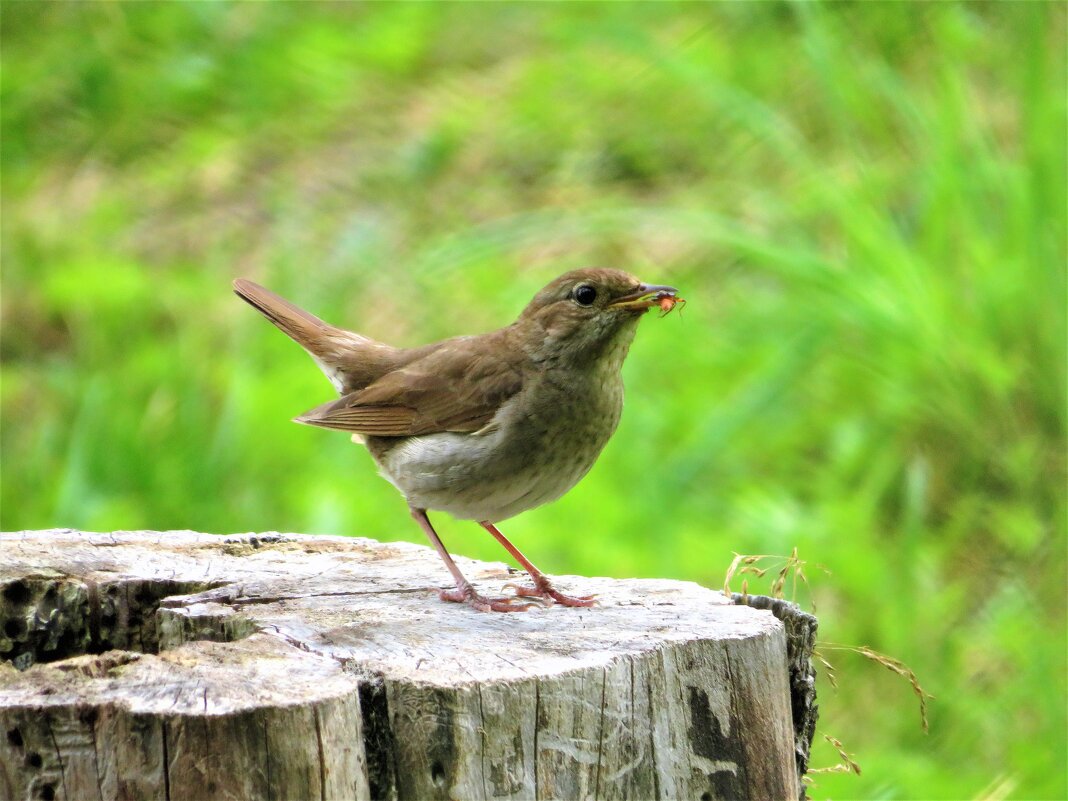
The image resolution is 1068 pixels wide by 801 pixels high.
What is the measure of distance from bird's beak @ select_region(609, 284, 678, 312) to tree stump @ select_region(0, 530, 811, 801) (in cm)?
81

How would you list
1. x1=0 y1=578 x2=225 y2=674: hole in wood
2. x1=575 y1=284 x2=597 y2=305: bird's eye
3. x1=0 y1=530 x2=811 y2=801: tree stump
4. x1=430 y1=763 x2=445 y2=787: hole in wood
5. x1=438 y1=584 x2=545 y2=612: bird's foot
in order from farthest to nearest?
x1=575 y1=284 x2=597 y2=305: bird's eye
x1=438 y1=584 x2=545 y2=612: bird's foot
x1=0 y1=578 x2=225 y2=674: hole in wood
x1=430 y1=763 x2=445 y2=787: hole in wood
x1=0 y1=530 x2=811 y2=801: tree stump

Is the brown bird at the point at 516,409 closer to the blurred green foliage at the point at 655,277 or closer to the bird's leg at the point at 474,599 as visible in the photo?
the bird's leg at the point at 474,599

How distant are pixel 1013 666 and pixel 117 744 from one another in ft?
13.1

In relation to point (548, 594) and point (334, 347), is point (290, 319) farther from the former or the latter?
point (548, 594)

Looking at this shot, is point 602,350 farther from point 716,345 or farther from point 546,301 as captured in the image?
point 716,345

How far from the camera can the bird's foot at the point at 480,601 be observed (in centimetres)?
354

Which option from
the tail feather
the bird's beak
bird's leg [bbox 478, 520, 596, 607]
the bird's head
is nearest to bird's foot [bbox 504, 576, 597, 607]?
bird's leg [bbox 478, 520, 596, 607]

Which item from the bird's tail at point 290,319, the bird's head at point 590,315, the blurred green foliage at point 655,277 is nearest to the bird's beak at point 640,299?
the bird's head at point 590,315

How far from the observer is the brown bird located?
12.9 ft

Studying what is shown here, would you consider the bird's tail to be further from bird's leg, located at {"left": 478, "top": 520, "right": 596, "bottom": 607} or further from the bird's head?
bird's leg, located at {"left": 478, "top": 520, "right": 596, "bottom": 607}

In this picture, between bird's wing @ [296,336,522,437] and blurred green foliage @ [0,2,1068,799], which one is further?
blurred green foliage @ [0,2,1068,799]

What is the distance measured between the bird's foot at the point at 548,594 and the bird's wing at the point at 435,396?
49 cm

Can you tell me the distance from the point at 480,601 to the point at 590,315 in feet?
3.09

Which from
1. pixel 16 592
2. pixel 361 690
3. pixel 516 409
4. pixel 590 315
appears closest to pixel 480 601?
pixel 516 409
